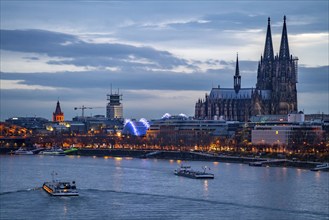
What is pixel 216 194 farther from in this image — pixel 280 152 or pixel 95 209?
pixel 280 152

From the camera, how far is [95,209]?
34750 millimetres

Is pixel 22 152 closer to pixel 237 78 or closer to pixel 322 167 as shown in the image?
pixel 237 78

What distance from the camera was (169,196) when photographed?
39.0m

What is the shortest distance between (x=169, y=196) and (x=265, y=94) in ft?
183

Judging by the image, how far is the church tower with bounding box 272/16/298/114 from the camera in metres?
90.2

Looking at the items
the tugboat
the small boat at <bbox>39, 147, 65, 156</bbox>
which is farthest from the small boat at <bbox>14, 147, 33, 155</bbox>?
the tugboat

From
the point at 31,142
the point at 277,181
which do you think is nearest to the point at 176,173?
the point at 277,181

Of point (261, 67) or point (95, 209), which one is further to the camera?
point (261, 67)

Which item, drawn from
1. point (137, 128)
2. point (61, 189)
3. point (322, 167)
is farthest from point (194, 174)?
point (137, 128)

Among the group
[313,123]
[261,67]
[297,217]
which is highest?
[261,67]

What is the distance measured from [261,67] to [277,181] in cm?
4633

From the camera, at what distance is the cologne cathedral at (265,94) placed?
90.6m

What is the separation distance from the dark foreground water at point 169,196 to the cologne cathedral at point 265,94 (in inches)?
1472

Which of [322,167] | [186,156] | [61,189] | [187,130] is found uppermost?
[187,130]
